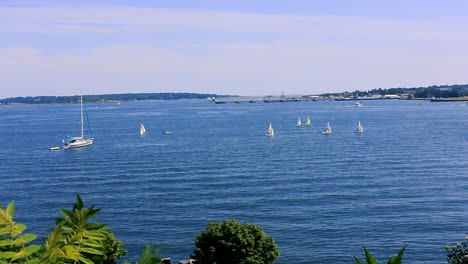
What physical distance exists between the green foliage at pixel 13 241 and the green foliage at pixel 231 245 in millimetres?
21112

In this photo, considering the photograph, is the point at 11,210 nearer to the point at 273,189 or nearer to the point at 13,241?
the point at 13,241

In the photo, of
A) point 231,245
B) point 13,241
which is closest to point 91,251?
point 13,241

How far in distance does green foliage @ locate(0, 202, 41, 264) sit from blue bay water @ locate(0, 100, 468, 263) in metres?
25.7

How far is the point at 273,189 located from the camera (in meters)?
55.8

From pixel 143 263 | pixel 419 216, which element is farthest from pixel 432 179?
pixel 143 263

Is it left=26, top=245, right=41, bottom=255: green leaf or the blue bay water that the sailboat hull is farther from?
left=26, top=245, right=41, bottom=255: green leaf

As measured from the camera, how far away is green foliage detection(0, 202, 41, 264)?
2878 millimetres

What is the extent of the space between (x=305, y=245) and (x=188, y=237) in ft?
27.1

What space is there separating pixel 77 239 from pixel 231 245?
70.1 ft

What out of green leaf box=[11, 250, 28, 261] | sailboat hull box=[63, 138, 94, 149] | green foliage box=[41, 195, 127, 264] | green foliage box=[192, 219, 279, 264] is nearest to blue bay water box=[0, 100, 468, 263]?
sailboat hull box=[63, 138, 94, 149]

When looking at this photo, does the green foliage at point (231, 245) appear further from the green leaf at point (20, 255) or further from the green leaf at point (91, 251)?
the green leaf at point (20, 255)

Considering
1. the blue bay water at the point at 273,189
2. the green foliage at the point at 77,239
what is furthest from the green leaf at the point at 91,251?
the blue bay water at the point at 273,189

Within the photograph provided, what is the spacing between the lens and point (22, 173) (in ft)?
222

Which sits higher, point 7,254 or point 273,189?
point 7,254
